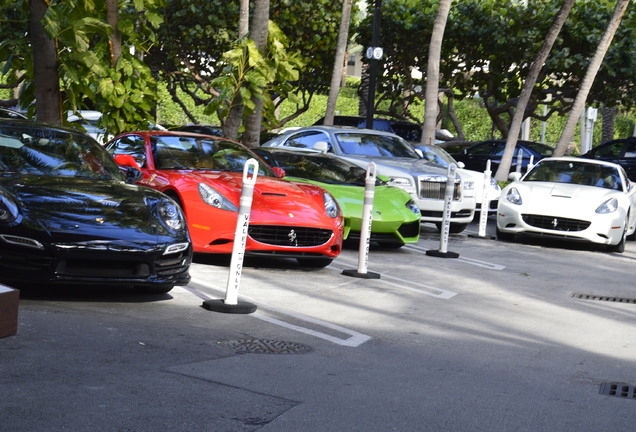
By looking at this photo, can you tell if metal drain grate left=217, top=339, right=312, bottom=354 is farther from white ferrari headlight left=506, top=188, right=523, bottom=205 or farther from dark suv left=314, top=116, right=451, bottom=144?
dark suv left=314, top=116, right=451, bottom=144

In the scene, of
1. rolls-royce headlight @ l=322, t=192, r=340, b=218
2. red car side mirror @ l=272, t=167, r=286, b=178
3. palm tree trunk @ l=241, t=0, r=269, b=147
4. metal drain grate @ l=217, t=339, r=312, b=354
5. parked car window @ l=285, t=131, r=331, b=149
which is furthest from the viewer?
palm tree trunk @ l=241, t=0, r=269, b=147

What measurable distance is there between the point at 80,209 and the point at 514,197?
983 centimetres

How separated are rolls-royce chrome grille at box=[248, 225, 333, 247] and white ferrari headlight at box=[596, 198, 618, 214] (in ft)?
20.6

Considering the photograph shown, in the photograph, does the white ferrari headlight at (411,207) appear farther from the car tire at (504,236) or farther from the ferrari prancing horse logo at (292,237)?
the car tire at (504,236)

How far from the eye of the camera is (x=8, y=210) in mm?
7742

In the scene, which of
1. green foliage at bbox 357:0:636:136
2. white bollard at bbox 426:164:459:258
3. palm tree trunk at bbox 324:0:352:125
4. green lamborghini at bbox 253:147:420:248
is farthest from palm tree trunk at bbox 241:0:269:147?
green foliage at bbox 357:0:636:136

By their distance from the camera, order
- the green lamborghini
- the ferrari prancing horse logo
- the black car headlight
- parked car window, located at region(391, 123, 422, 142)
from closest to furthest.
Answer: the black car headlight → the ferrari prancing horse logo → the green lamborghini → parked car window, located at region(391, 123, 422, 142)


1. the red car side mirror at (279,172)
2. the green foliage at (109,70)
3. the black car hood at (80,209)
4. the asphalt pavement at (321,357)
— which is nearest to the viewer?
the asphalt pavement at (321,357)

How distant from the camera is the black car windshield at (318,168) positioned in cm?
1393

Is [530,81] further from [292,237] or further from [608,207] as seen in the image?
[292,237]

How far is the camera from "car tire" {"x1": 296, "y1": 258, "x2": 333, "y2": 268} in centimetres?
1156

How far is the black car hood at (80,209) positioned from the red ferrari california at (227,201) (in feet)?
5.09

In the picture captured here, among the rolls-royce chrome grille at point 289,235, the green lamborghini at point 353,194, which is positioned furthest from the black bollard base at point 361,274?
the green lamborghini at point 353,194

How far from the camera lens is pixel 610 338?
8781mm
